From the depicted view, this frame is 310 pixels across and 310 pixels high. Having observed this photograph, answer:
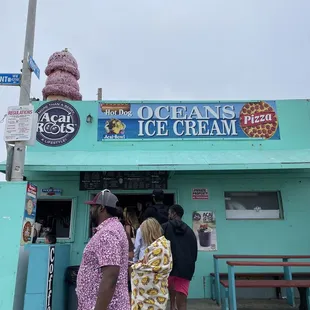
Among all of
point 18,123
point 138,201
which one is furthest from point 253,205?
point 18,123

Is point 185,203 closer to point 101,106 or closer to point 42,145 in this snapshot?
point 101,106

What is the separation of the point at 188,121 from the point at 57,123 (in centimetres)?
325

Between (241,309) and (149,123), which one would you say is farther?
(149,123)

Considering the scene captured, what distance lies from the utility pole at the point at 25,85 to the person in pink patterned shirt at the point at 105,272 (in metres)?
2.89

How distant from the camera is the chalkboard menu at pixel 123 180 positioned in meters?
6.65

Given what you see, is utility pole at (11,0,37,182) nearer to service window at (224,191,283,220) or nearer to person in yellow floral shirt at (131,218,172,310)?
person in yellow floral shirt at (131,218,172,310)

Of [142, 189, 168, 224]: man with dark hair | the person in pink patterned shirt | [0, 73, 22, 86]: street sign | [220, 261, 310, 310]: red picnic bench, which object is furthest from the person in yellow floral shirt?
[0, 73, 22, 86]: street sign

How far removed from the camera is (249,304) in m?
5.78

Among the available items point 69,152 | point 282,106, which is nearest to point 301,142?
point 282,106

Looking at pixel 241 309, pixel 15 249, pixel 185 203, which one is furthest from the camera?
pixel 185 203

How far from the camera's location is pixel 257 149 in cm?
711

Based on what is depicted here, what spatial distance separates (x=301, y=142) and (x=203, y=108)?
8.36 feet

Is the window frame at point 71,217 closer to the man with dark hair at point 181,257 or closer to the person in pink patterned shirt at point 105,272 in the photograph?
the man with dark hair at point 181,257

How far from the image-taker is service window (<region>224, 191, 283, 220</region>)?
6.76 meters
